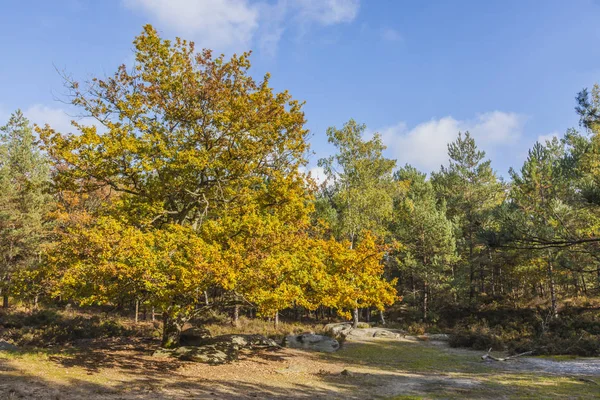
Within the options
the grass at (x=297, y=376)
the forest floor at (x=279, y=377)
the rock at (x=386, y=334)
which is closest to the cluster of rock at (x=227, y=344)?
the forest floor at (x=279, y=377)

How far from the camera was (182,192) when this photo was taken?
48.3 ft

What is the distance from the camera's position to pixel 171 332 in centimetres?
1537

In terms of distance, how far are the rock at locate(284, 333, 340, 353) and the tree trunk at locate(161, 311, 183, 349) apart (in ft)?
21.6

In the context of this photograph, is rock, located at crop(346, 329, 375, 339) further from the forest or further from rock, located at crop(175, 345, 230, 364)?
rock, located at crop(175, 345, 230, 364)

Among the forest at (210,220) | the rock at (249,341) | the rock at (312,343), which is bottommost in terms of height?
the rock at (312,343)

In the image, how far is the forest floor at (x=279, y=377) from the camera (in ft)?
30.1

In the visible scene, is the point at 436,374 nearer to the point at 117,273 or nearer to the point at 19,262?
the point at 117,273

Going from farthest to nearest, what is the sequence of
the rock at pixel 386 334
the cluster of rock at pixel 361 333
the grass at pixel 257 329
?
the grass at pixel 257 329
the rock at pixel 386 334
the cluster of rock at pixel 361 333

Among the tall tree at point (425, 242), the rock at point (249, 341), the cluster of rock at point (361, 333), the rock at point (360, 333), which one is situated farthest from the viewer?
the tall tree at point (425, 242)

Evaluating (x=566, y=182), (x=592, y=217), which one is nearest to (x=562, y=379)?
(x=592, y=217)

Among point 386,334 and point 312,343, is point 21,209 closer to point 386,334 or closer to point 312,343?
point 312,343

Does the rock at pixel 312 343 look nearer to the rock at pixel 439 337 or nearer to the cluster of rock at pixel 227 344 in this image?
the cluster of rock at pixel 227 344

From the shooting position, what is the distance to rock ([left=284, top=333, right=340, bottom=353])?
19578 millimetres

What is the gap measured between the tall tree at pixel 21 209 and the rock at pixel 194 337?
54.4ft
